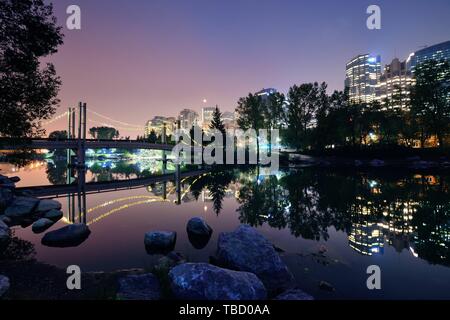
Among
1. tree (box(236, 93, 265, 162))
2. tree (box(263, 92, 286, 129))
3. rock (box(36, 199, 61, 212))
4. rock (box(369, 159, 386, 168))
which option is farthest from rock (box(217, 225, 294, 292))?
tree (box(263, 92, 286, 129))

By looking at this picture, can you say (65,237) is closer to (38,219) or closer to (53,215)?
(38,219)

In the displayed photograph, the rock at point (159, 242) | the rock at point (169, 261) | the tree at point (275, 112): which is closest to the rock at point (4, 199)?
the rock at point (159, 242)

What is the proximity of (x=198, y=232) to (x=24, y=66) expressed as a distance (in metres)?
14.5

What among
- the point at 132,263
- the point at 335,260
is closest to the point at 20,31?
the point at 132,263

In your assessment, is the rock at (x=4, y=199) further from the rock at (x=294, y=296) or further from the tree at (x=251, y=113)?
the tree at (x=251, y=113)

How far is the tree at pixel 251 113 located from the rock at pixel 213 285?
2748 inches

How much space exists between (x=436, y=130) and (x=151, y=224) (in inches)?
2537

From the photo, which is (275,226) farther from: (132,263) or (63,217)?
(63,217)

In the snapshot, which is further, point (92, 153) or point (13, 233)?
point (92, 153)

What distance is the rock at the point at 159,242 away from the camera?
925 centimetres

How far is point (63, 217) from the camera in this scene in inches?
565

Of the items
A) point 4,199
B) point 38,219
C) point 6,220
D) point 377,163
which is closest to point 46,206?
point 38,219

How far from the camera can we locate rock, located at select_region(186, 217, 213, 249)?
10227mm

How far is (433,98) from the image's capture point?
52.3 m
